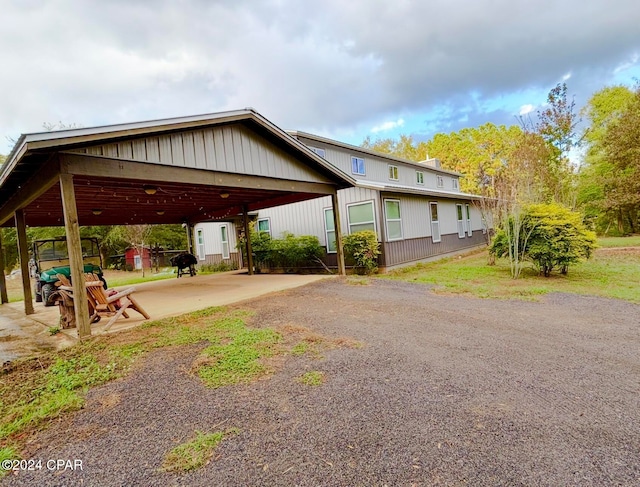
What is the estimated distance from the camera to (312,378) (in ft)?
10.4

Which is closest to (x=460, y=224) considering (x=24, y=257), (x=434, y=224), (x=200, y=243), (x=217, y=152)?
(x=434, y=224)

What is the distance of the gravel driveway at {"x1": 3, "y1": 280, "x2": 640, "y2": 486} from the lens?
193 centimetres

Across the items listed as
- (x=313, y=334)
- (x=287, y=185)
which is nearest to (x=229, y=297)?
(x=287, y=185)

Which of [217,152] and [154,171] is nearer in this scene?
[154,171]

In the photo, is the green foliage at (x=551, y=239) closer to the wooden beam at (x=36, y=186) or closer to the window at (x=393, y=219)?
the window at (x=393, y=219)

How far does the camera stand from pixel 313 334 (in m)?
4.56

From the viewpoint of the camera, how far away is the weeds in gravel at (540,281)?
7.20 m

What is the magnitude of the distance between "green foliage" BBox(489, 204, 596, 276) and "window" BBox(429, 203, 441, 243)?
5399 mm

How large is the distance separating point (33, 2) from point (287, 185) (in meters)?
7.90

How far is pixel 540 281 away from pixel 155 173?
31.8 feet

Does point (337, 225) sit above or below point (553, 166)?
below

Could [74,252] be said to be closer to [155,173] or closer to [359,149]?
[155,173]

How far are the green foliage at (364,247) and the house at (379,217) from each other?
526 millimetres

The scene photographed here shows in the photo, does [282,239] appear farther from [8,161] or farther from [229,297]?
[8,161]
